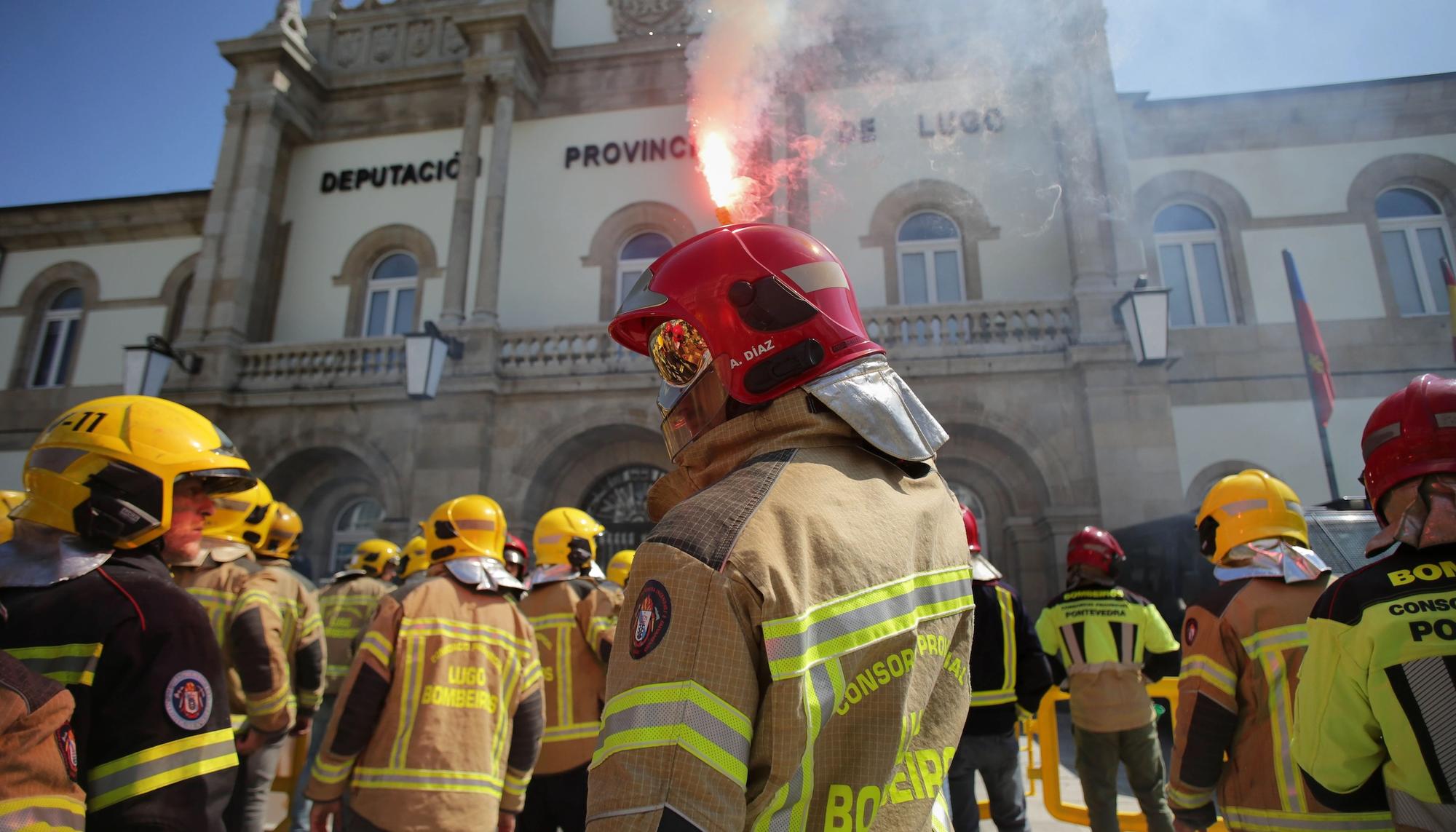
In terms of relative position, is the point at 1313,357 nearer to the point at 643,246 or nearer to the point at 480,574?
the point at 643,246

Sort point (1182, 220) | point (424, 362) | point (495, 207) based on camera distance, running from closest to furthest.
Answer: point (424, 362) → point (1182, 220) → point (495, 207)

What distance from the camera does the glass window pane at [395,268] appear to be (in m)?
14.0

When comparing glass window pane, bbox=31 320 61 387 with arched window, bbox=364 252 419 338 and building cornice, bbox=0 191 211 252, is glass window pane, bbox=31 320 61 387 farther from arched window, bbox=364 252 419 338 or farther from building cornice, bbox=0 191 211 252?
arched window, bbox=364 252 419 338

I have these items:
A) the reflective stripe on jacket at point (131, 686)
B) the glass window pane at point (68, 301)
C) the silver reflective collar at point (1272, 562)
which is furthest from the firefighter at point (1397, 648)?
the glass window pane at point (68, 301)

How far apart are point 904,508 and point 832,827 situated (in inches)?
20.1

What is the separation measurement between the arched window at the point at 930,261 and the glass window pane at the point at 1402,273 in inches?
242

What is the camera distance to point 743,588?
41.3 inches

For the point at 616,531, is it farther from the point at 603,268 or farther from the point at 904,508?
the point at 904,508

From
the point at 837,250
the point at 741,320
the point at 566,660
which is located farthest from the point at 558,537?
the point at 837,250

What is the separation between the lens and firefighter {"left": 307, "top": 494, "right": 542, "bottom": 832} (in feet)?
10.9

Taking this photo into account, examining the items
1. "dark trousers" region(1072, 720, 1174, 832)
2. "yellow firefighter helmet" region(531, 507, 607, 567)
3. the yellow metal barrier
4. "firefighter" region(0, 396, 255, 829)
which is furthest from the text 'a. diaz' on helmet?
the yellow metal barrier

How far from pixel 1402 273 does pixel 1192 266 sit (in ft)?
9.57

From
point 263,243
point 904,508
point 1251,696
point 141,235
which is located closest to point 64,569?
point 904,508

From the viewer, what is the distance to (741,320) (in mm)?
1455
